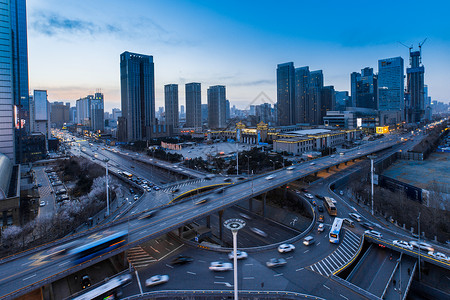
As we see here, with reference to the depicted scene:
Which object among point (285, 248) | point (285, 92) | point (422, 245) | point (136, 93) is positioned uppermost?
point (285, 92)

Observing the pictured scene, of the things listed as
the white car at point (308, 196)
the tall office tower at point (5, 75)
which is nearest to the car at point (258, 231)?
the white car at point (308, 196)

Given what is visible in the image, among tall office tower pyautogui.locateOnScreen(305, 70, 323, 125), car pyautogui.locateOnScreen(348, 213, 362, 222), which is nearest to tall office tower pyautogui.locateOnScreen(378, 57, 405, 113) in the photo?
tall office tower pyautogui.locateOnScreen(305, 70, 323, 125)

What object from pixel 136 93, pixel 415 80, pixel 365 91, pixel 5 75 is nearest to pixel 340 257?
pixel 5 75

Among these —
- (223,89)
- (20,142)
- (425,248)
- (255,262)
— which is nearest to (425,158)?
(425,248)

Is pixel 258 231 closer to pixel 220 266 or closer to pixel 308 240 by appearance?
pixel 308 240

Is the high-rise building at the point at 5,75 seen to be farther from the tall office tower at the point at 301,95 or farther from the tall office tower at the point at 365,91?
the tall office tower at the point at 365,91

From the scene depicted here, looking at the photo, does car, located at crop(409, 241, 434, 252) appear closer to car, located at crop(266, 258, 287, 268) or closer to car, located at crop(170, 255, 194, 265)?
car, located at crop(266, 258, 287, 268)
